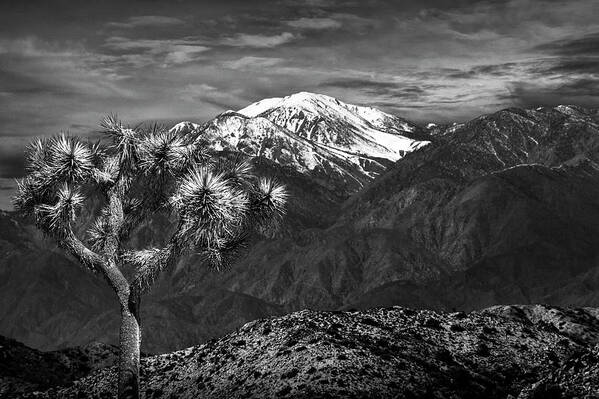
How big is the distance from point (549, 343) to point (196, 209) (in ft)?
67.2


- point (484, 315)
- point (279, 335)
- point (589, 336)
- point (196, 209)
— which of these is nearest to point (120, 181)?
point (196, 209)

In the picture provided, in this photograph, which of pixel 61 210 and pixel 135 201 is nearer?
pixel 61 210

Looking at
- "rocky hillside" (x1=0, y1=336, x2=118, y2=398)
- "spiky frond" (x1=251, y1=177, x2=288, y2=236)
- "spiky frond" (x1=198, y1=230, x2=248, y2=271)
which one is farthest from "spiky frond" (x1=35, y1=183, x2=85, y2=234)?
"rocky hillside" (x1=0, y1=336, x2=118, y2=398)

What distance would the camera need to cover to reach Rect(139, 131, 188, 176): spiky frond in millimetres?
33438

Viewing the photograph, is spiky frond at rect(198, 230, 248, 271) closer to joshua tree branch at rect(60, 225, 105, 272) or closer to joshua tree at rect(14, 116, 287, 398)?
joshua tree at rect(14, 116, 287, 398)

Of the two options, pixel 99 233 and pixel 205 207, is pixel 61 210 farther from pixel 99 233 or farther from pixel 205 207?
pixel 205 207

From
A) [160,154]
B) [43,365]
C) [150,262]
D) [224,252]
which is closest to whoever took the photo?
[150,262]

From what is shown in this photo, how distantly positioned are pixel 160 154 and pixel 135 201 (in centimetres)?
321

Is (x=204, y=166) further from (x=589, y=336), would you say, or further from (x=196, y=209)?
(x=589, y=336)

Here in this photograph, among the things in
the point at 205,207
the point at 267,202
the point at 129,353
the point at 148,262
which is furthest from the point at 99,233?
the point at 267,202

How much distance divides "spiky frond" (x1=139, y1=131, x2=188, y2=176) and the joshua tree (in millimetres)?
39

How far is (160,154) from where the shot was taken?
33500 mm

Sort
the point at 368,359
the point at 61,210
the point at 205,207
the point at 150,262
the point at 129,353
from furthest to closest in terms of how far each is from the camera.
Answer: the point at 368,359
the point at 129,353
the point at 150,262
the point at 61,210
the point at 205,207

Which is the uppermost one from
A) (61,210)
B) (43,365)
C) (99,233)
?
(61,210)
